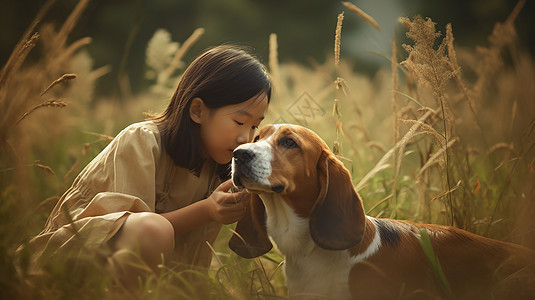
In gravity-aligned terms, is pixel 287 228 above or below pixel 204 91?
below

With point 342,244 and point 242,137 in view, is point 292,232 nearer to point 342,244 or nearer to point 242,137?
point 342,244

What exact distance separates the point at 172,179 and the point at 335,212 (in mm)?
1118

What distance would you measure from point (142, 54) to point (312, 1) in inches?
327

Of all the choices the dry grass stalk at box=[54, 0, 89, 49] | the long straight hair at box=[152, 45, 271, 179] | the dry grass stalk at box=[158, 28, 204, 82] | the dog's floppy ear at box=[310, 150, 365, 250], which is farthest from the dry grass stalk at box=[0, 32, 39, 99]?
the dry grass stalk at box=[158, 28, 204, 82]

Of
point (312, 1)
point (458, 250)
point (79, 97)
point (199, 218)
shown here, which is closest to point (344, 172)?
point (458, 250)

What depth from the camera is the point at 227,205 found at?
2438mm

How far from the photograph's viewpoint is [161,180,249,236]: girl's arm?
7.98ft

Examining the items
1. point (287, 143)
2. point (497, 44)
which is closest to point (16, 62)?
point (287, 143)

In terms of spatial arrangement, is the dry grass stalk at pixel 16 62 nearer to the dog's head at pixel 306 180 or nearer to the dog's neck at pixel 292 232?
the dog's head at pixel 306 180

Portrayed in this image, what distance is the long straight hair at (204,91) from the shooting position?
2711 mm

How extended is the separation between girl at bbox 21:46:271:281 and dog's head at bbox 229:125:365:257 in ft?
1.31

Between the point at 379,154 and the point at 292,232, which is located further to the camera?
the point at 379,154

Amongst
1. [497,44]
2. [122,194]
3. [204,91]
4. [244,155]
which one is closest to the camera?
[244,155]

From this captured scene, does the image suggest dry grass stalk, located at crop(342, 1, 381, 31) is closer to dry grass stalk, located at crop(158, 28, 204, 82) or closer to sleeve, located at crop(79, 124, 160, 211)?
dry grass stalk, located at crop(158, 28, 204, 82)
